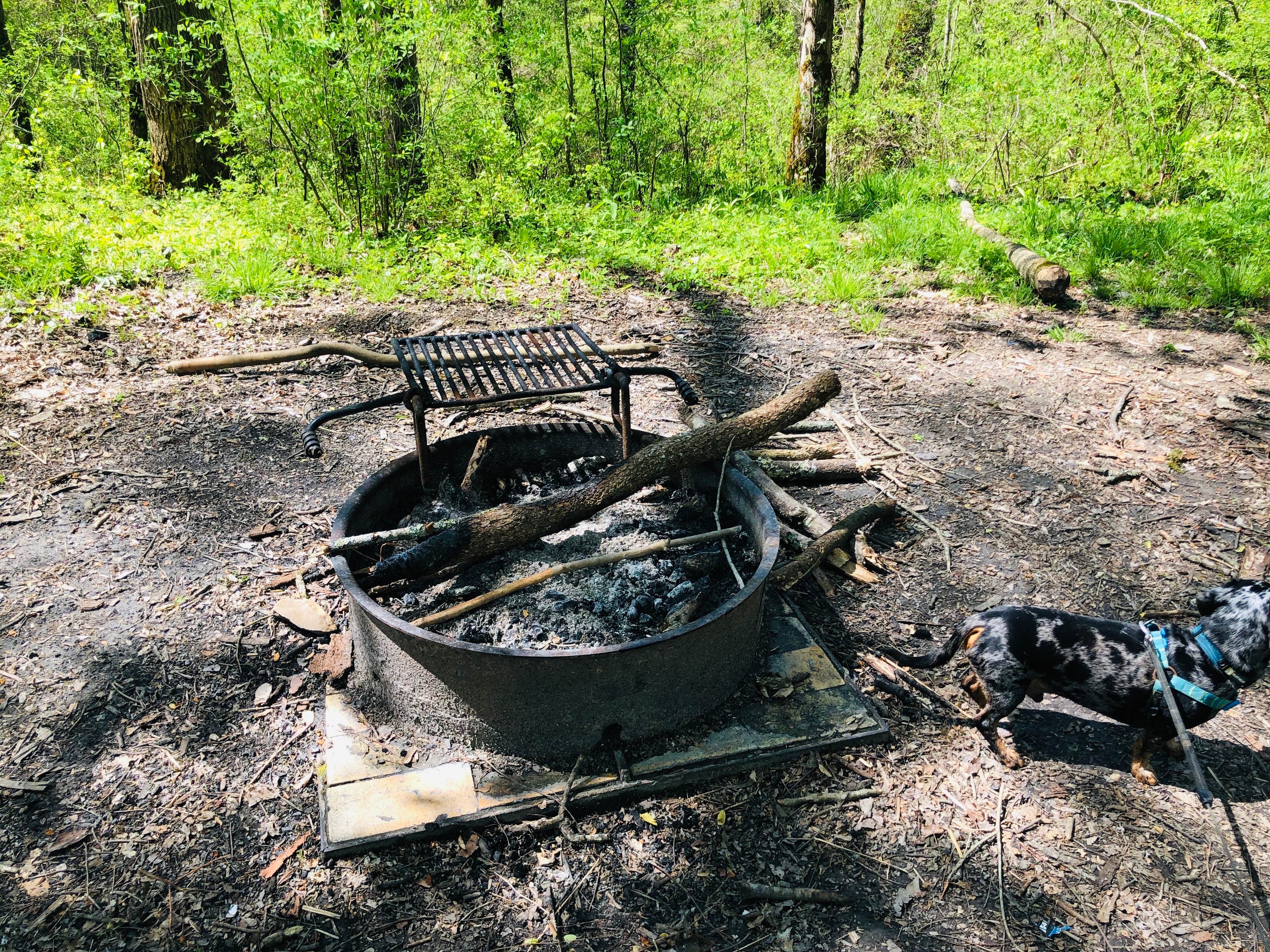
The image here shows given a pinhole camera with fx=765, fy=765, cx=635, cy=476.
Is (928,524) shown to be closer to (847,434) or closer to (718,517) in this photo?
(847,434)

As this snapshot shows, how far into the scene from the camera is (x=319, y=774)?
2793 millimetres

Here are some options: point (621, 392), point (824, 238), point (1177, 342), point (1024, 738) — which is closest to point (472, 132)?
point (824, 238)

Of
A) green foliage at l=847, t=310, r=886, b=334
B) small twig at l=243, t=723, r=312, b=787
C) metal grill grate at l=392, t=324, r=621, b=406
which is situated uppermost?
metal grill grate at l=392, t=324, r=621, b=406

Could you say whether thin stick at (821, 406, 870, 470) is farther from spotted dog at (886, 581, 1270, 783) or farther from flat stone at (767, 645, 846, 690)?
spotted dog at (886, 581, 1270, 783)

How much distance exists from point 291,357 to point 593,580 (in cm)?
342

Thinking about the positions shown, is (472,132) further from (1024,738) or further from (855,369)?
(1024,738)

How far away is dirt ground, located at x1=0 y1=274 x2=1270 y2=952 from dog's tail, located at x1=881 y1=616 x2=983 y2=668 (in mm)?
205

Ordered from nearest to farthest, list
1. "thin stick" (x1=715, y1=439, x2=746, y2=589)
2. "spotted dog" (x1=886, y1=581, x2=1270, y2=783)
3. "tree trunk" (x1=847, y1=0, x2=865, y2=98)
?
"spotted dog" (x1=886, y1=581, x2=1270, y2=783) < "thin stick" (x1=715, y1=439, x2=746, y2=589) < "tree trunk" (x1=847, y1=0, x2=865, y2=98)

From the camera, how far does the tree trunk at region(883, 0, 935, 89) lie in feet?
45.4

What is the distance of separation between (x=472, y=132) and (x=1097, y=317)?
21.2 feet

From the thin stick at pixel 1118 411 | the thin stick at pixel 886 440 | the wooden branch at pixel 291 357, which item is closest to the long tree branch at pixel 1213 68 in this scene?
the thin stick at pixel 1118 411

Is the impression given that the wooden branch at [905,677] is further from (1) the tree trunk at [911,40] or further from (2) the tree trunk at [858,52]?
(1) the tree trunk at [911,40]

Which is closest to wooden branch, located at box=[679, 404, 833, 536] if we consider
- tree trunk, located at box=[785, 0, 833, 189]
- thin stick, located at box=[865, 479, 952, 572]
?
thin stick, located at box=[865, 479, 952, 572]

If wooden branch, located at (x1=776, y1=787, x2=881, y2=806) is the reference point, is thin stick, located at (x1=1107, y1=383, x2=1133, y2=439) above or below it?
above
